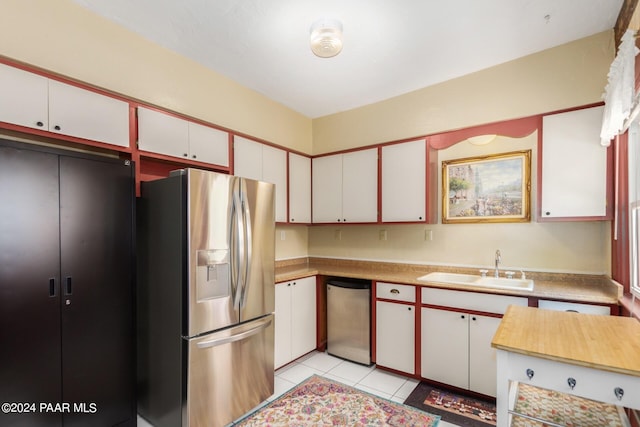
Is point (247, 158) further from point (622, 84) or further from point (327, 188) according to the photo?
point (622, 84)

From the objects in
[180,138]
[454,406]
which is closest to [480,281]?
[454,406]

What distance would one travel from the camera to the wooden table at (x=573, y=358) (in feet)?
3.84

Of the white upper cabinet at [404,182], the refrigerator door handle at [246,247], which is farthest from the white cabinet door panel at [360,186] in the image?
the refrigerator door handle at [246,247]

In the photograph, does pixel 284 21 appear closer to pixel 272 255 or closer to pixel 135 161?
pixel 135 161

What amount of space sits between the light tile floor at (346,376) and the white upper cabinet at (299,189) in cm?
153

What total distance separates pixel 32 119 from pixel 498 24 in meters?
3.10

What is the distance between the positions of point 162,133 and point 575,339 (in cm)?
284

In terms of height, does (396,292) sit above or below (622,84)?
below

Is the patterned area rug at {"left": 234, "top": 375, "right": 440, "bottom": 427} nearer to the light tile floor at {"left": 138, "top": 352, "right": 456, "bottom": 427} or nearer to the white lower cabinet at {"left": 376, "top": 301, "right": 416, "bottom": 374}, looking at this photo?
the light tile floor at {"left": 138, "top": 352, "right": 456, "bottom": 427}

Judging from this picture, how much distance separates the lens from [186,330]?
1948 mm

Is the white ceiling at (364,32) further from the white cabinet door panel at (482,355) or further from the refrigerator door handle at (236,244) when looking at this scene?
the white cabinet door panel at (482,355)

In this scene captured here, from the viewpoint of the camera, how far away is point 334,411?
2303mm

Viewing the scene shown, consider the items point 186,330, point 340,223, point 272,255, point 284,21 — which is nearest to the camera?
point 186,330

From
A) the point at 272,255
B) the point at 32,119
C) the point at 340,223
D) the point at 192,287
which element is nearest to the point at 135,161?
the point at 32,119
